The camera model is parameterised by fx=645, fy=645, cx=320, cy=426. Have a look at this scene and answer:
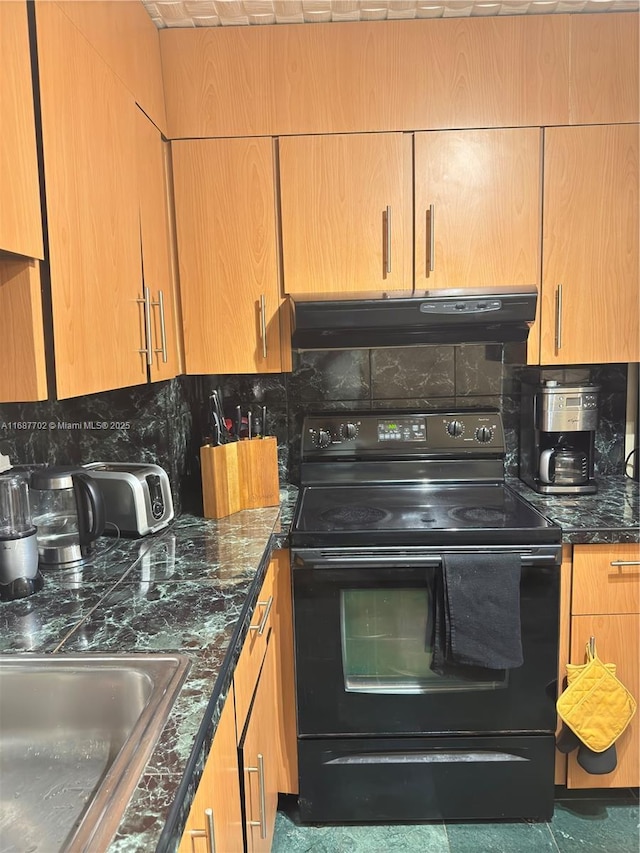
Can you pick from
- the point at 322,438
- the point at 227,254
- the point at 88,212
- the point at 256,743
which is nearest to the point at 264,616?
the point at 256,743

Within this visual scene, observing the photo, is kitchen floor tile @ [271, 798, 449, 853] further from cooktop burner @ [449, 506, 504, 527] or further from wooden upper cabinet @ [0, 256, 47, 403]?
wooden upper cabinet @ [0, 256, 47, 403]

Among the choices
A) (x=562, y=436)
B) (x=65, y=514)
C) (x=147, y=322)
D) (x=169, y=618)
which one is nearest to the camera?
(x=169, y=618)

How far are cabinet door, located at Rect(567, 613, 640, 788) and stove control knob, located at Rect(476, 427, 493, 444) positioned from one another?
0.71 meters

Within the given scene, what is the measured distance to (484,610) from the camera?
180 cm

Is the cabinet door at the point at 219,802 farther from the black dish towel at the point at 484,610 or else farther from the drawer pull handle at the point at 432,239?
the drawer pull handle at the point at 432,239

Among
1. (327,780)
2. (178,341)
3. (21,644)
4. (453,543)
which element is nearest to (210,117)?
(178,341)

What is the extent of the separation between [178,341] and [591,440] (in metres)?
1.45

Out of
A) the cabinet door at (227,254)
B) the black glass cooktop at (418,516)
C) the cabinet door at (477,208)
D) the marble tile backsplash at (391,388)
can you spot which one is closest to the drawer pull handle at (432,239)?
the cabinet door at (477,208)

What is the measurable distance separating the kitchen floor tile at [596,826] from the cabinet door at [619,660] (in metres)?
0.08

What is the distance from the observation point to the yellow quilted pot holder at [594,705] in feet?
6.15

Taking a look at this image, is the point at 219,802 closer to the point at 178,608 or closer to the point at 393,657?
the point at 178,608

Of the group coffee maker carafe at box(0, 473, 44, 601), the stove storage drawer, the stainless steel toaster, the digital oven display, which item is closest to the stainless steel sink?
coffee maker carafe at box(0, 473, 44, 601)

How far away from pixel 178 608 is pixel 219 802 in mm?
392

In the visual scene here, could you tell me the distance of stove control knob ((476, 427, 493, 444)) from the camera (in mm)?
2367
